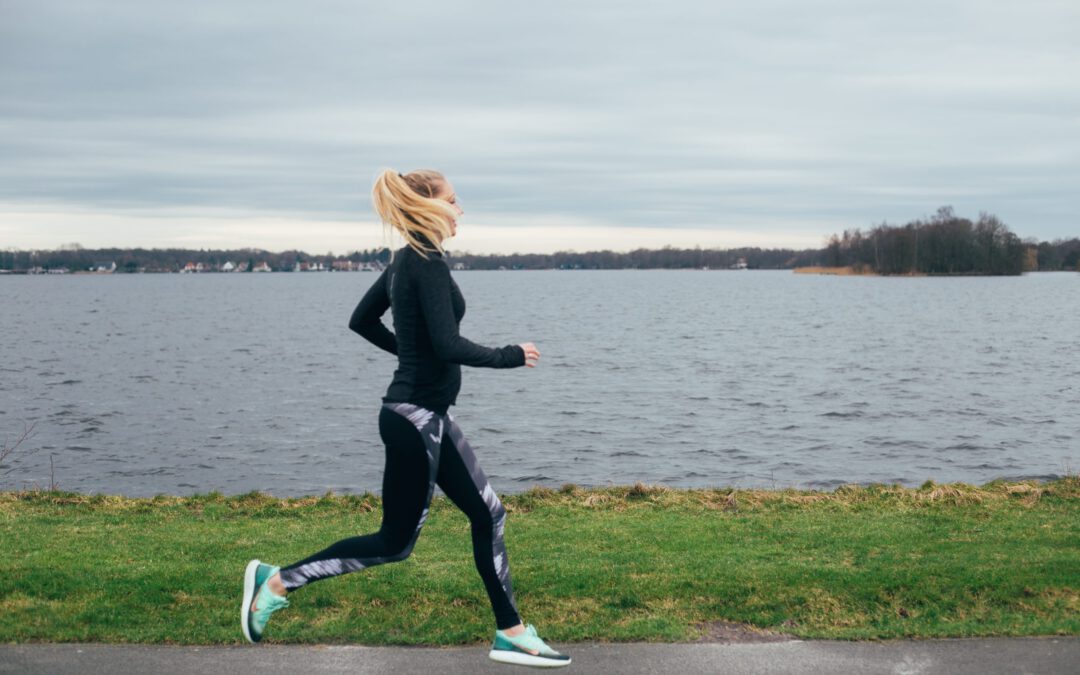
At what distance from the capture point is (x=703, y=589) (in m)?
6.02


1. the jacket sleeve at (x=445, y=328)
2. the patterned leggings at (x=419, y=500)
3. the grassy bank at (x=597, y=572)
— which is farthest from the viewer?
the grassy bank at (x=597, y=572)

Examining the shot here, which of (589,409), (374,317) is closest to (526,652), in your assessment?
(374,317)

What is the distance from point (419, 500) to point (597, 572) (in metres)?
2.14

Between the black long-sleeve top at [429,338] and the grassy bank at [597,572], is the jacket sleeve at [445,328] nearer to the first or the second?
the black long-sleeve top at [429,338]

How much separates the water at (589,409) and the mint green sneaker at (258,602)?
11217 mm

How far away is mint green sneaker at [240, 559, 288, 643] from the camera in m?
4.82

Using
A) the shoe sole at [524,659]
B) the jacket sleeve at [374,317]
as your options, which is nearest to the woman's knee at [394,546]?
the shoe sole at [524,659]

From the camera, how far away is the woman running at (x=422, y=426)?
4523 mm

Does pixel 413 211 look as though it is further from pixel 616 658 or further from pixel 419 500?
pixel 616 658

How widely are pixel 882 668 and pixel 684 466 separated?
1358 cm

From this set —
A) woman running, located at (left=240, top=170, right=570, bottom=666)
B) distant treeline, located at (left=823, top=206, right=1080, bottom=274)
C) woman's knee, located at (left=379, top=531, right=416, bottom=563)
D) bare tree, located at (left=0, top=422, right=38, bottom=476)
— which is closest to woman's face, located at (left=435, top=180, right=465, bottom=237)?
woman running, located at (left=240, top=170, right=570, bottom=666)

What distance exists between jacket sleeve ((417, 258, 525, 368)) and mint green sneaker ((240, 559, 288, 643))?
139 centimetres

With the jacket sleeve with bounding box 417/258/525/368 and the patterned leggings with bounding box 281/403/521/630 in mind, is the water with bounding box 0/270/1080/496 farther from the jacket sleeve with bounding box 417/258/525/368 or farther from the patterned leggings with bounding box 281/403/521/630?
the jacket sleeve with bounding box 417/258/525/368

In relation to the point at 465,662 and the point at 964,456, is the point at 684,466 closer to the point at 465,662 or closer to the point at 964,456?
the point at 964,456
